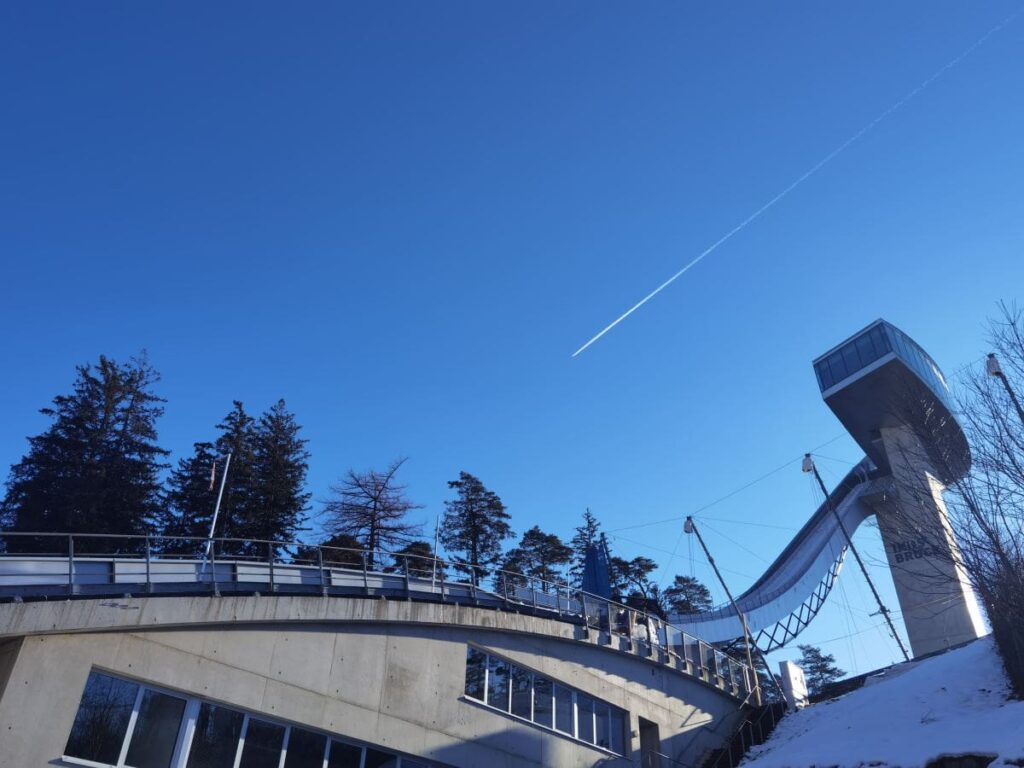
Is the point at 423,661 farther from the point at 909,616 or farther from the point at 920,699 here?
the point at 909,616

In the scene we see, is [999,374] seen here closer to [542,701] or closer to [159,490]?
[542,701]

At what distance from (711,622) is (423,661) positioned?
3701cm

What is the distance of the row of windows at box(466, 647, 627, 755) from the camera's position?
23.2 metres

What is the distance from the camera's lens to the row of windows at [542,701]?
23.2 meters

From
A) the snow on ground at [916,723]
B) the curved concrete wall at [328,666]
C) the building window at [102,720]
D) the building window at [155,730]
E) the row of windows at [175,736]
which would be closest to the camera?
the curved concrete wall at [328,666]

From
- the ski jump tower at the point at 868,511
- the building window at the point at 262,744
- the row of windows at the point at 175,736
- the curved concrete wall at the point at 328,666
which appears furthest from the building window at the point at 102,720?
the ski jump tower at the point at 868,511

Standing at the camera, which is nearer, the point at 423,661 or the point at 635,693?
the point at 423,661

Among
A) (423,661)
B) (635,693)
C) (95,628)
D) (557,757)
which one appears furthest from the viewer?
(635,693)

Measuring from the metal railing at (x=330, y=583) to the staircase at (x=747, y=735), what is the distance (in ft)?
4.35

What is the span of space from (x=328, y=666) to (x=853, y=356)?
178ft

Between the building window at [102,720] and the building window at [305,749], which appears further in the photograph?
the building window at [305,749]

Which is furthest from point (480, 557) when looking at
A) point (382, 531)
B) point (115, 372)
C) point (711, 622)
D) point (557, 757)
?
point (557, 757)

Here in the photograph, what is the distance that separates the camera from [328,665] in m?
19.6

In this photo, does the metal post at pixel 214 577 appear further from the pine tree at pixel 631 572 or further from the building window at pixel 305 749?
the pine tree at pixel 631 572
